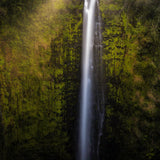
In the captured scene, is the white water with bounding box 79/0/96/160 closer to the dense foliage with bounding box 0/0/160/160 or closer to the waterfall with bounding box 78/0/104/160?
the waterfall with bounding box 78/0/104/160

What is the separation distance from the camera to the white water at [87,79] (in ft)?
8.93

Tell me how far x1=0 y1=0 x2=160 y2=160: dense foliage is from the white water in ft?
0.38

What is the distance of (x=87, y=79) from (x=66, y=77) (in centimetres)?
40

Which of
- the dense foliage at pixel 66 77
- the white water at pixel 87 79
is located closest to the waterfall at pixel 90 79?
the white water at pixel 87 79

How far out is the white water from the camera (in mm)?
2723

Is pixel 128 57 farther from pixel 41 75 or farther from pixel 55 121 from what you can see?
pixel 55 121

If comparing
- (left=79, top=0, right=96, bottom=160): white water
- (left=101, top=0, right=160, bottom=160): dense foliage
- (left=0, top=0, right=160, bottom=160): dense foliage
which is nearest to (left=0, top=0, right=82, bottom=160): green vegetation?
(left=0, top=0, right=160, bottom=160): dense foliage

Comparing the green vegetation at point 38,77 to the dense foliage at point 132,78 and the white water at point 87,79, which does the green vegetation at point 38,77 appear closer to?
the white water at point 87,79

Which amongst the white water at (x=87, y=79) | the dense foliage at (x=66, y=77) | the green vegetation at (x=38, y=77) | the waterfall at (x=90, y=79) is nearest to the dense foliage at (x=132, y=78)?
the dense foliage at (x=66, y=77)

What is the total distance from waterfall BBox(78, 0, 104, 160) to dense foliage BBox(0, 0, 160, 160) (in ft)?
0.37

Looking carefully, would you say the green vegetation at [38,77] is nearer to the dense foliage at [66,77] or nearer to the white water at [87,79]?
the dense foliage at [66,77]

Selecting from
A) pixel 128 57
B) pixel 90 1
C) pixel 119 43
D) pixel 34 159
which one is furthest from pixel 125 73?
pixel 34 159

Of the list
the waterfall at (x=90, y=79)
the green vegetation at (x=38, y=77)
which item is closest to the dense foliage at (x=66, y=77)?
the green vegetation at (x=38, y=77)

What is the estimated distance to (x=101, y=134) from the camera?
279 centimetres
